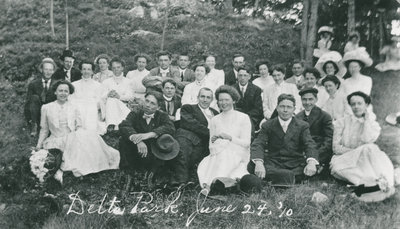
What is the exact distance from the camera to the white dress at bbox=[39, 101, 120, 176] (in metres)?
6.19

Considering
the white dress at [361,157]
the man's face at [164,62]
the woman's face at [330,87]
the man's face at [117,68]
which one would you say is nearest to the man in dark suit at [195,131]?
the white dress at [361,157]

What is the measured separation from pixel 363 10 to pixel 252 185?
720 centimetres

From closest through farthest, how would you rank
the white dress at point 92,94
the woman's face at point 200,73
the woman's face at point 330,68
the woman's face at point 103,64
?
the white dress at point 92,94, the woman's face at point 200,73, the woman's face at point 330,68, the woman's face at point 103,64

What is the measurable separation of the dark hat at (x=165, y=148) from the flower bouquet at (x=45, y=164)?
133 cm

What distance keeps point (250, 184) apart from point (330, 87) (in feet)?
9.37

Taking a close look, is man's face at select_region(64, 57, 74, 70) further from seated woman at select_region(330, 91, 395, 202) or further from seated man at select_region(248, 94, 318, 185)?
seated woman at select_region(330, 91, 395, 202)

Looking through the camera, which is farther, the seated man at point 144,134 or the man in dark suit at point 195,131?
the man in dark suit at point 195,131

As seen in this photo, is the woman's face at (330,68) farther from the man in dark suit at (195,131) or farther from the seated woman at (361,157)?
the man in dark suit at (195,131)

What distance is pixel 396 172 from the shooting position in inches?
225

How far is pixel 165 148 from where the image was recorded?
5.87 meters

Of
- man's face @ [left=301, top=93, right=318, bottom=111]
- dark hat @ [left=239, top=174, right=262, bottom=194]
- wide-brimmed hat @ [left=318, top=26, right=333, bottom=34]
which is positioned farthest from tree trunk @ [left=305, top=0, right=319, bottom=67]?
dark hat @ [left=239, top=174, right=262, bottom=194]

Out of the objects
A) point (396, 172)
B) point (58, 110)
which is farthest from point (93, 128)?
point (396, 172)

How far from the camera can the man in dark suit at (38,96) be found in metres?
7.64

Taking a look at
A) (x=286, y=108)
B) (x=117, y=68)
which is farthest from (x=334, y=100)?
(x=117, y=68)
